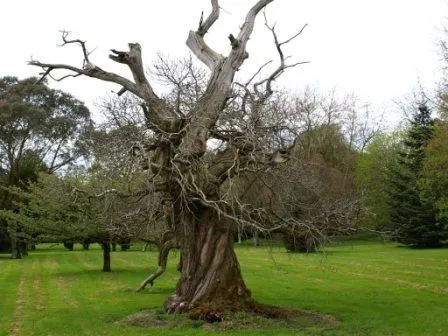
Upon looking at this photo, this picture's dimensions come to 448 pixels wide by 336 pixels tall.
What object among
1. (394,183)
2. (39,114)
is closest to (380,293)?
(394,183)

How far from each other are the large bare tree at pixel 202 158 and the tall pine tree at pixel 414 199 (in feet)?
91.9

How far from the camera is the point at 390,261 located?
95.8 ft

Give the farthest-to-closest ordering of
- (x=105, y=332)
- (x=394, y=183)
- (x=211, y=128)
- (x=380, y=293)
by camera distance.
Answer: (x=394, y=183)
(x=380, y=293)
(x=211, y=128)
(x=105, y=332)

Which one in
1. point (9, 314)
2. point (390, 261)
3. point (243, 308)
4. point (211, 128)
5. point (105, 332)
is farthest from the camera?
point (390, 261)

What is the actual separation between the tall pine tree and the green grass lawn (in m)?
10.4

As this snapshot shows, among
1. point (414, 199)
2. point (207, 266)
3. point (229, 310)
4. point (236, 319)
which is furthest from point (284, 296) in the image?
point (414, 199)

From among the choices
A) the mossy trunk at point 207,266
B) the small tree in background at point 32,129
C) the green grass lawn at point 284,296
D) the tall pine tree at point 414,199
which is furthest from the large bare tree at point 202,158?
the small tree in background at point 32,129

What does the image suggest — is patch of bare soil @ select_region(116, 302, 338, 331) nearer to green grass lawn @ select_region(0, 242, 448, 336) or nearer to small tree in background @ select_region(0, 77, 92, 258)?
green grass lawn @ select_region(0, 242, 448, 336)

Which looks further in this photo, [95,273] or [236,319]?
[95,273]

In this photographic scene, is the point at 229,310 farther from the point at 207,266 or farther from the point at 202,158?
the point at 202,158

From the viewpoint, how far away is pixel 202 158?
13422 millimetres

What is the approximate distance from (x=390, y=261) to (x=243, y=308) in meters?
17.7

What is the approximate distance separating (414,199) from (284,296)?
27278mm

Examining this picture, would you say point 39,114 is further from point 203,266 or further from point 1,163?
point 203,266
